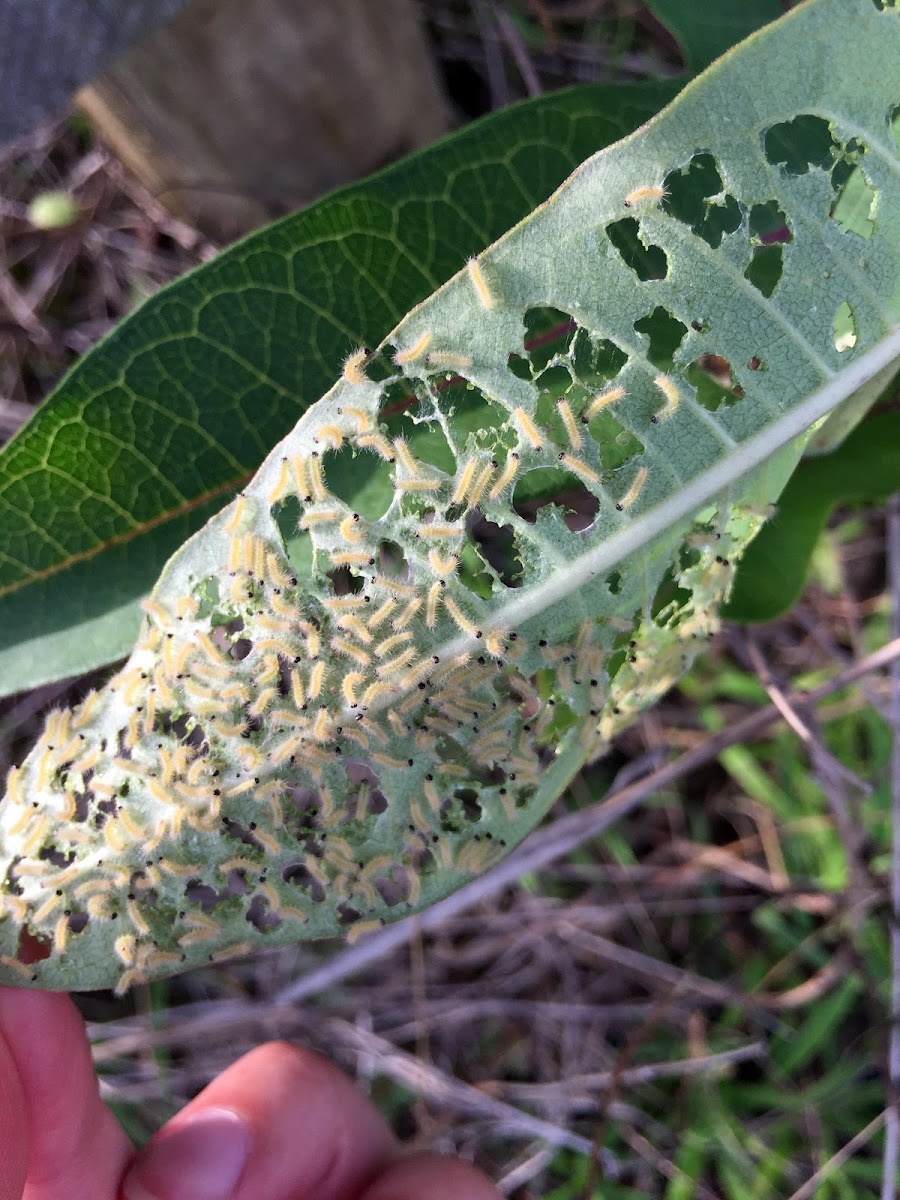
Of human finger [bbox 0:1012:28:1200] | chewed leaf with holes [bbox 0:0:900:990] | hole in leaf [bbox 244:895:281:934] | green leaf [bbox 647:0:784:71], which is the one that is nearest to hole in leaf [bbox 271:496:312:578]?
chewed leaf with holes [bbox 0:0:900:990]

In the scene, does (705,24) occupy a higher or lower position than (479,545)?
higher

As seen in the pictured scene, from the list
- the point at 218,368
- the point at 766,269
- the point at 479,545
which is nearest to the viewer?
the point at 479,545

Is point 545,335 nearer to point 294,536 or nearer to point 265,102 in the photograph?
point 294,536

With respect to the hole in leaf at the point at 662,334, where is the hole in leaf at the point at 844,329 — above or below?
below

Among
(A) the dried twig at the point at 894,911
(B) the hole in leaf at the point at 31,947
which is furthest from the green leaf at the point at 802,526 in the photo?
(B) the hole in leaf at the point at 31,947

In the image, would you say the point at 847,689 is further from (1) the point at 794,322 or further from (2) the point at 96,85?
(2) the point at 96,85

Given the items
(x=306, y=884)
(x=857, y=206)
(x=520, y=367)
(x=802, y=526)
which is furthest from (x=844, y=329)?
(x=306, y=884)

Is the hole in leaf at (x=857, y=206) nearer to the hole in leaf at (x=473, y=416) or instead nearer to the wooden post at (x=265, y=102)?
the hole in leaf at (x=473, y=416)

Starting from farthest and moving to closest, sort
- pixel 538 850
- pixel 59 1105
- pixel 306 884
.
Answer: pixel 538 850 → pixel 306 884 → pixel 59 1105
